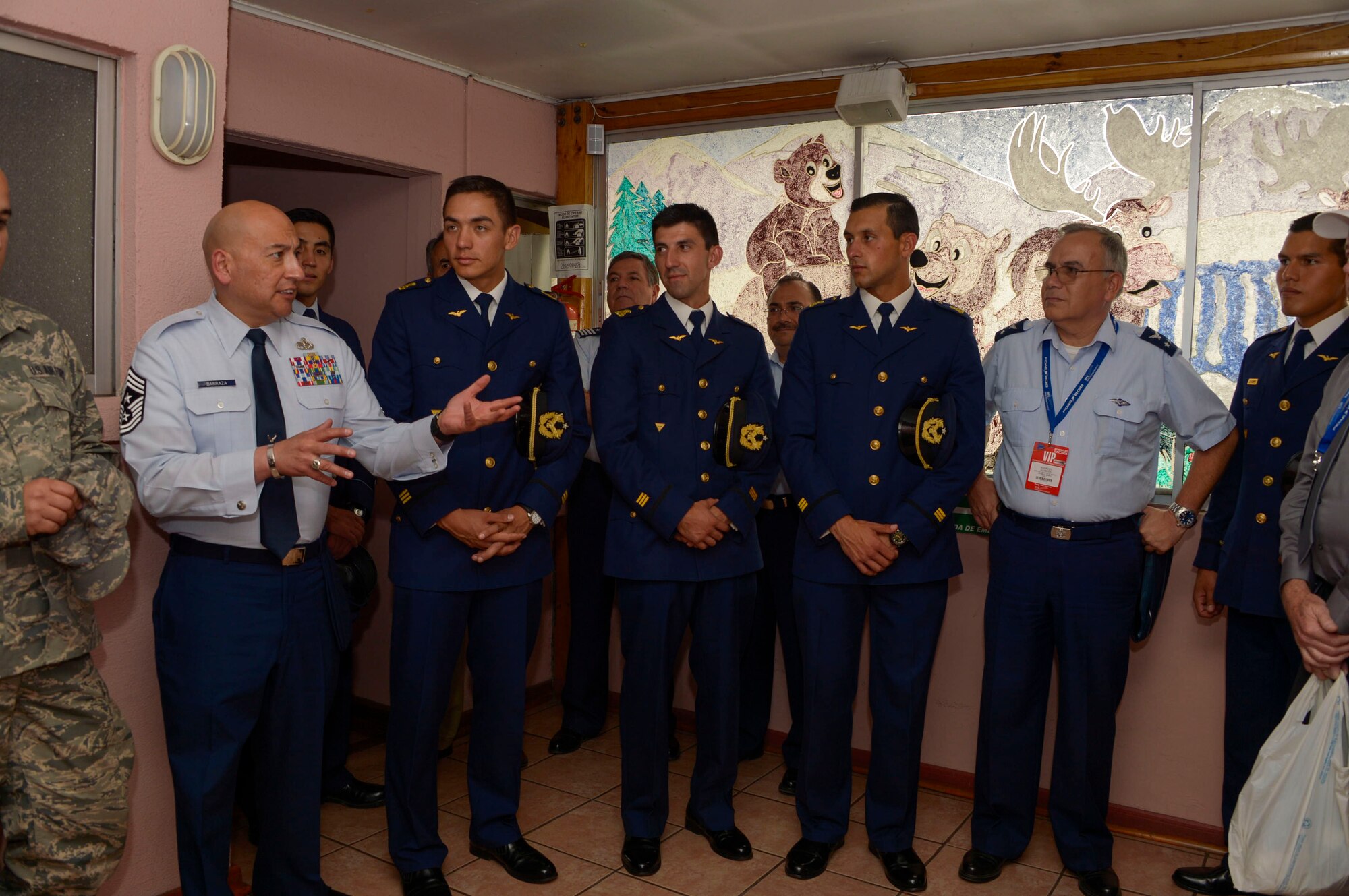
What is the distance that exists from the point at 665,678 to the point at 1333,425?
1902 millimetres

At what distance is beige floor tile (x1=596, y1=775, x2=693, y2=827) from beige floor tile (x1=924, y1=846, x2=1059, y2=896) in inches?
33.1

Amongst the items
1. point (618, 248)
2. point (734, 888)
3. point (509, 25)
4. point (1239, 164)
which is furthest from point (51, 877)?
point (1239, 164)

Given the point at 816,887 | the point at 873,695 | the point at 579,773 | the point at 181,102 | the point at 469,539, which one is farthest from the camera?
the point at 579,773

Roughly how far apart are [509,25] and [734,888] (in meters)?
3.12

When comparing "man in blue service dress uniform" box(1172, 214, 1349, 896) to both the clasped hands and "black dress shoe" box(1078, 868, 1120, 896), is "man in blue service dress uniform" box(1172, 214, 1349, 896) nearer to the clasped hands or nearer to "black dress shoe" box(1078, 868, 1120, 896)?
"black dress shoe" box(1078, 868, 1120, 896)

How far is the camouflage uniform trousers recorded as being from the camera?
85.0 inches

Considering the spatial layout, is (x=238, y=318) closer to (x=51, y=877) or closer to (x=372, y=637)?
(x=51, y=877)

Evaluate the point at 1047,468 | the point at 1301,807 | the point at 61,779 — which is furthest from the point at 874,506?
the point at 61,779

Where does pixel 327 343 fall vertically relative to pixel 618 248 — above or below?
below

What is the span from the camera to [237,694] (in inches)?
93.7

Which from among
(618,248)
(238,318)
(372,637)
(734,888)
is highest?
(618,248)

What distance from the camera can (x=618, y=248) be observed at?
5035mm

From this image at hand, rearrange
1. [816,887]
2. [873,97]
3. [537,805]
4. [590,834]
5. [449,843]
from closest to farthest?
1. [816,887]
2. [449,843]
3. [590,834]
4. [537,805]
5. [873,97]

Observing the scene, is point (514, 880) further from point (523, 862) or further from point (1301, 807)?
point (1301, 807)
